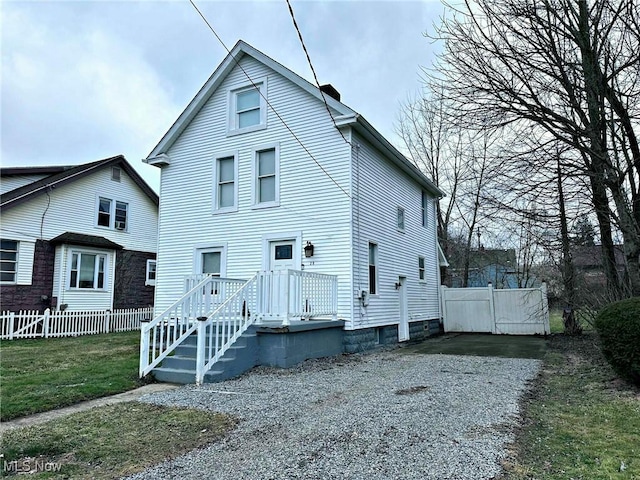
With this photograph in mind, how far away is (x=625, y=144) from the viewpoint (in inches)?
297

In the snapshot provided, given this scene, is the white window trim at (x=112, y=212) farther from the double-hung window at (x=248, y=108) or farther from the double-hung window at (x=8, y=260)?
the double-hung window at (x=248, y=108)

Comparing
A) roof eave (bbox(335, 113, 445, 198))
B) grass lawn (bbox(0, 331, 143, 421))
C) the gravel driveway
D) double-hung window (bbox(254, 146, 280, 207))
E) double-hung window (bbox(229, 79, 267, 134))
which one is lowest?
the gravel driveway

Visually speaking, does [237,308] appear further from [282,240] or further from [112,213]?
[112,213]

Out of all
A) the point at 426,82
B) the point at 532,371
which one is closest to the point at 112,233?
the point at 426,82

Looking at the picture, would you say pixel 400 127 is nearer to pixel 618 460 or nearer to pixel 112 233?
pixel 112 233

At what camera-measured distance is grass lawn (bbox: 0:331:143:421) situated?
18.6ft

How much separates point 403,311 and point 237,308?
7.01m

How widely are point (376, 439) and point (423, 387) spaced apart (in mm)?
2545

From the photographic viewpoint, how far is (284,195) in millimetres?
11297

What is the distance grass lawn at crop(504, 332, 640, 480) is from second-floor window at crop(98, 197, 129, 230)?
17.6 meters

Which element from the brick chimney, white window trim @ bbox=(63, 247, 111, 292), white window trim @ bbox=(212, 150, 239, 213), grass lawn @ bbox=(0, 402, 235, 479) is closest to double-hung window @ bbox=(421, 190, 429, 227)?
the brick chimney

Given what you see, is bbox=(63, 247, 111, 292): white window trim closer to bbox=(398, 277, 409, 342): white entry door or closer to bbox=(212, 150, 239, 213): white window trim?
bbox=(212, 150, 239, 213): white window trim

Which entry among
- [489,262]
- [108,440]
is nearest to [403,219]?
[108,440]

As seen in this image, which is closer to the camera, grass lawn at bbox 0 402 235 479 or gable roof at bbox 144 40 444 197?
grass lawn at bbox 0 402 235 479
